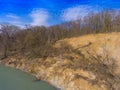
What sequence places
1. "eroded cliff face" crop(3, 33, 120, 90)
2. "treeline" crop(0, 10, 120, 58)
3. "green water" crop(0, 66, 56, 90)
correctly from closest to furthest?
"eroded cliff face" crop(3, 33, 120, 90) → "green water" crop(0, 66, 56, 90) → "treeline" crop(0, 10, 120, 58)

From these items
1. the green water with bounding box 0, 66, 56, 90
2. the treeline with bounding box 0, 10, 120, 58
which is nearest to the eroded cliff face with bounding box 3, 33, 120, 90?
the green water with bounding box 0, 66, 56, 90

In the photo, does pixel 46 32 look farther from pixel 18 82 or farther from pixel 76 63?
pixel 18 82

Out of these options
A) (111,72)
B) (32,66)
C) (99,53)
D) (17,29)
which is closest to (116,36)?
(99,53)

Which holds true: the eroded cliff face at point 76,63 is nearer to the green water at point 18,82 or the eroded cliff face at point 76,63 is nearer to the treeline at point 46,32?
the green water at point 18,82

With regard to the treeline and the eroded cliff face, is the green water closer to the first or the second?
the eroded cliff face

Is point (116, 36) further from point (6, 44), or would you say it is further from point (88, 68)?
point (6, 44)

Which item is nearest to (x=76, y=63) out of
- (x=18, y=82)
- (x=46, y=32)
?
(x=18, y=82)
